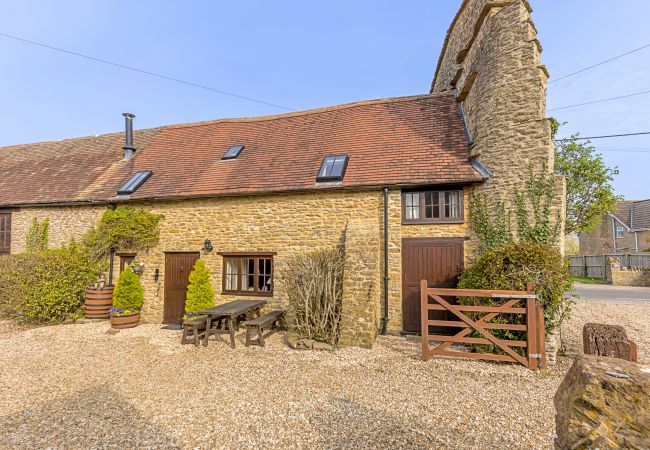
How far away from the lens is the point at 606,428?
1.88 m

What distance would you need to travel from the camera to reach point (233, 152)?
459 inches

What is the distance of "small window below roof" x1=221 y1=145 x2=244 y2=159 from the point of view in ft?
37.5

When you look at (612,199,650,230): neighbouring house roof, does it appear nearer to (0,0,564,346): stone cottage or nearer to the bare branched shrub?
(0,0,564,346): stone cottage

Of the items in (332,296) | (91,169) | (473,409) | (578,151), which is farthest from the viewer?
(578,151)

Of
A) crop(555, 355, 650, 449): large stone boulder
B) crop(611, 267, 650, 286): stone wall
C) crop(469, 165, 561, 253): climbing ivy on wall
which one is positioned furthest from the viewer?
crop(611, 267, 650, 286): stone wall

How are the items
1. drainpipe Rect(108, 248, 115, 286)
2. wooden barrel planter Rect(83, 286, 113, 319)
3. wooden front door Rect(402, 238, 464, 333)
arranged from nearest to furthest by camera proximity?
wooden front door Rect(402, 238, 464, 333), wooden barrel planter Rect(83, 286, 113, 319), drainpipe Rect(108, 248, 115, 286)

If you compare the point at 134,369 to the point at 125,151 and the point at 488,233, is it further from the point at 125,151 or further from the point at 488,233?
the point at 125,151

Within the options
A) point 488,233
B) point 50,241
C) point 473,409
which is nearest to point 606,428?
point 473,409

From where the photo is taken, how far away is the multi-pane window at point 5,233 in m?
11.9

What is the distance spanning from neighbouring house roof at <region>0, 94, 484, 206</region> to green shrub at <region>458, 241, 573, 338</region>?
2.32 metres

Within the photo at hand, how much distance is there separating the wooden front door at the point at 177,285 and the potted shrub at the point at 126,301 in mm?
835

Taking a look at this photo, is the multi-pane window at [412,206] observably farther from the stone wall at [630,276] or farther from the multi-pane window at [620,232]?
the multi-pane window at [620,232]

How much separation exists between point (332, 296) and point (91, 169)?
498 inches

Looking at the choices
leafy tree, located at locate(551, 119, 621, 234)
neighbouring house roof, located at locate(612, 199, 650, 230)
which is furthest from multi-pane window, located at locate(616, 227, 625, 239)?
leafy tree, located at locate(551, 119, 621, 234)
